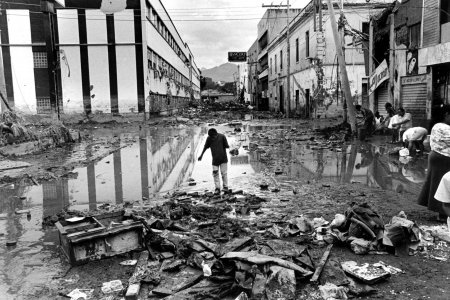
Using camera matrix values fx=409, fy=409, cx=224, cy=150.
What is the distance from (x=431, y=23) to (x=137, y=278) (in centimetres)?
1419

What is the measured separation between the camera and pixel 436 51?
1383cm

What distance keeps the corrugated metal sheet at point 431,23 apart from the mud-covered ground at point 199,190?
4.00 m

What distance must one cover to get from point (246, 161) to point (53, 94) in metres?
22.6

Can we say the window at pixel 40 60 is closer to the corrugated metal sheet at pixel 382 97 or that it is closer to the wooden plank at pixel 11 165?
the wooden plank at pixel 11 165

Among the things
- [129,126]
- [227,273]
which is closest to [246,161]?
[227,273]

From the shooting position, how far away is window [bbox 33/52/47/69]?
30375 mm

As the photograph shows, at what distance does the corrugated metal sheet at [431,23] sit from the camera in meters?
14.1

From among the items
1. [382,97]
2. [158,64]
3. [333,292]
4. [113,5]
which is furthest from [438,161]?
[158,64]

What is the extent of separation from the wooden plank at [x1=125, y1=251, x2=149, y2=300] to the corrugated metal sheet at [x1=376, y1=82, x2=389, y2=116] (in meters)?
16.5

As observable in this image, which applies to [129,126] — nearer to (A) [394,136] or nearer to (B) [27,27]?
(B) [27,27]

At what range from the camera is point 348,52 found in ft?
91.4

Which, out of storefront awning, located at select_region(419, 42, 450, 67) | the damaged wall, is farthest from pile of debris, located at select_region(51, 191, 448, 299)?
the damaged wall

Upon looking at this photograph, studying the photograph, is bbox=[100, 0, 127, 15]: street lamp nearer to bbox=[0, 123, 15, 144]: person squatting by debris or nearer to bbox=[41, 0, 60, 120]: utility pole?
bbox=[41, 0, 60, 120]: utility pole

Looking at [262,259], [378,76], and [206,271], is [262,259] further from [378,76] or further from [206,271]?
[378,76]
